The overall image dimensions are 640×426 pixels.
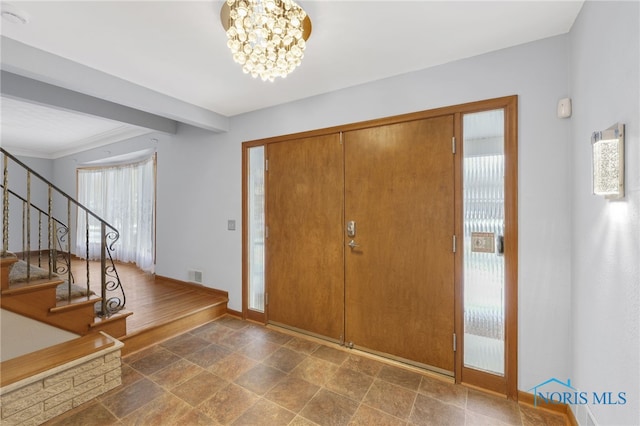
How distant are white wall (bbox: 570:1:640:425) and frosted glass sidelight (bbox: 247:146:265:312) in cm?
275

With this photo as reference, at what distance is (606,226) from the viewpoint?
49.6 inches

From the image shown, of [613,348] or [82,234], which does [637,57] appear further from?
[82,234]

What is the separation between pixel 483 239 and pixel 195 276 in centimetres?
356

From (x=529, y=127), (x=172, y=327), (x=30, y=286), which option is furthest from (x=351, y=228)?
(x=30, y=286)

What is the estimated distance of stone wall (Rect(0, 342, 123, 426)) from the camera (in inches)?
64.2

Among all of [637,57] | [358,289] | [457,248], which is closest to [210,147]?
[358,289]

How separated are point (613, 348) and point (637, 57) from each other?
3.98 ft

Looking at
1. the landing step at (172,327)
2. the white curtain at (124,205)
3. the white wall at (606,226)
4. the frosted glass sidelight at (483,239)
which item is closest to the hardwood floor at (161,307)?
the landing step at (172,327)

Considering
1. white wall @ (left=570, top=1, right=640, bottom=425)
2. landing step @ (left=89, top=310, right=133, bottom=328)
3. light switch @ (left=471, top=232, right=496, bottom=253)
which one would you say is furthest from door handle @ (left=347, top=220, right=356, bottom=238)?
landing step @ (left=89, top=310, right=133, bottom=328)

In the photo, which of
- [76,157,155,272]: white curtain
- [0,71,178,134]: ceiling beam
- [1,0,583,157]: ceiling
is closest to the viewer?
[1,0,583,157]: ceiling

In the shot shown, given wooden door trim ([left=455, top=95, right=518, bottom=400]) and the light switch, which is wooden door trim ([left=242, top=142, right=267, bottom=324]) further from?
wooden door trim ([left=455, top=95, right=518, bottom=400])

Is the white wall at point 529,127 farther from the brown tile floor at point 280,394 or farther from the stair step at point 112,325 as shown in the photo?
the stair step at point 112,325

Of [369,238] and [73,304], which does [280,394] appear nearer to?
[369,238]

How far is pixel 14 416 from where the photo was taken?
5.33 ft
